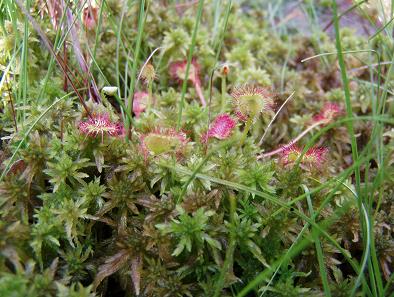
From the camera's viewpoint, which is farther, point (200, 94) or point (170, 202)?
point (200, 94)

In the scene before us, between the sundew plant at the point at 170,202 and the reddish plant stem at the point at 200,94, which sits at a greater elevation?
the reddish plant stem at the point at 200,94

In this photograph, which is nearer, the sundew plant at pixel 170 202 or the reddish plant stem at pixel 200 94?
the sundew plant at pixel 170 202

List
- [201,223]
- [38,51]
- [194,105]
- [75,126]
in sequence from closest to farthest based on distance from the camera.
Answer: [201,223] → [75,126] → [194,105] → [38,51]

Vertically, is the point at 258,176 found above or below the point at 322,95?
below

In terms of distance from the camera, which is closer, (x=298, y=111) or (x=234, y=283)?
(x=234, y=283)

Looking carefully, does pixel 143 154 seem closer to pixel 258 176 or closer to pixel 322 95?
pixel 258 176

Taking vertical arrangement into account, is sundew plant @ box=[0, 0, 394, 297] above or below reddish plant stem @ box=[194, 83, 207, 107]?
below

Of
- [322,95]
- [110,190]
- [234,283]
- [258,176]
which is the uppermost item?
[322,95]

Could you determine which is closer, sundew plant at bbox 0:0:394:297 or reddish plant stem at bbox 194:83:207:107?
sundew plant at bbox 0:0:394:297

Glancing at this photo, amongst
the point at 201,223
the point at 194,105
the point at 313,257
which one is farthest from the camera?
the point at 194,105

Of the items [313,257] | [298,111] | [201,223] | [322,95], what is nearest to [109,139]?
[201,223]

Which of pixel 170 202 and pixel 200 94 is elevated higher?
pixel 200 94
